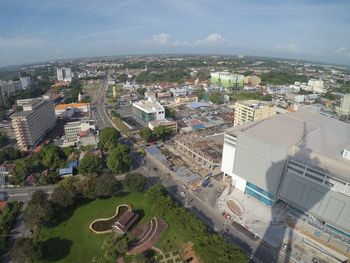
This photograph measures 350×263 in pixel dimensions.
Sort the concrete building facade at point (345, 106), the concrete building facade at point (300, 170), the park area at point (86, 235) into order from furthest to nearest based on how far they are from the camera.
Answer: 1. the concrete building facade at point (345, 106)
2. the concrete building facade at point (300, 170)
3. the park area at point (86, 235)

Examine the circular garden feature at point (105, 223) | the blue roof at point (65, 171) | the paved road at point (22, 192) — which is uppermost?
the blue roof at point (65, 171)

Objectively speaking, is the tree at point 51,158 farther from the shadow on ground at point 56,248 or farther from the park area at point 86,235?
the shadow on ground at point 56,248

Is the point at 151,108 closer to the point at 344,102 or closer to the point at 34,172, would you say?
the point at 34,172

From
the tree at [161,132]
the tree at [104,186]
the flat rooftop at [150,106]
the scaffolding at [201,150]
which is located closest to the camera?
the tree at [104,186]

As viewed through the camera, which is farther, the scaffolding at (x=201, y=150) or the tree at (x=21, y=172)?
the scaffolding at (x=201, y=150)

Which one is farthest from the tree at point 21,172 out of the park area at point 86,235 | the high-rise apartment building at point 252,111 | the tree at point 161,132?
the high-rise apartment building at point 252,111

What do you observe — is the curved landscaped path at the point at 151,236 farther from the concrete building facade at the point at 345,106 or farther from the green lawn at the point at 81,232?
the concrete building facade at the point at 345,106

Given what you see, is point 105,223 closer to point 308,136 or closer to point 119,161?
point 119,161

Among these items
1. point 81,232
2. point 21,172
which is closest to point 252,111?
point 81,232

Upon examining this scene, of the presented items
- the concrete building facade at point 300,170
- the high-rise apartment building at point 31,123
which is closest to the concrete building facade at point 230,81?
the concrete building facade at point 300,170

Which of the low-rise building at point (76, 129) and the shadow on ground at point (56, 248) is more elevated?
the low-rise building at point (76, 129)
